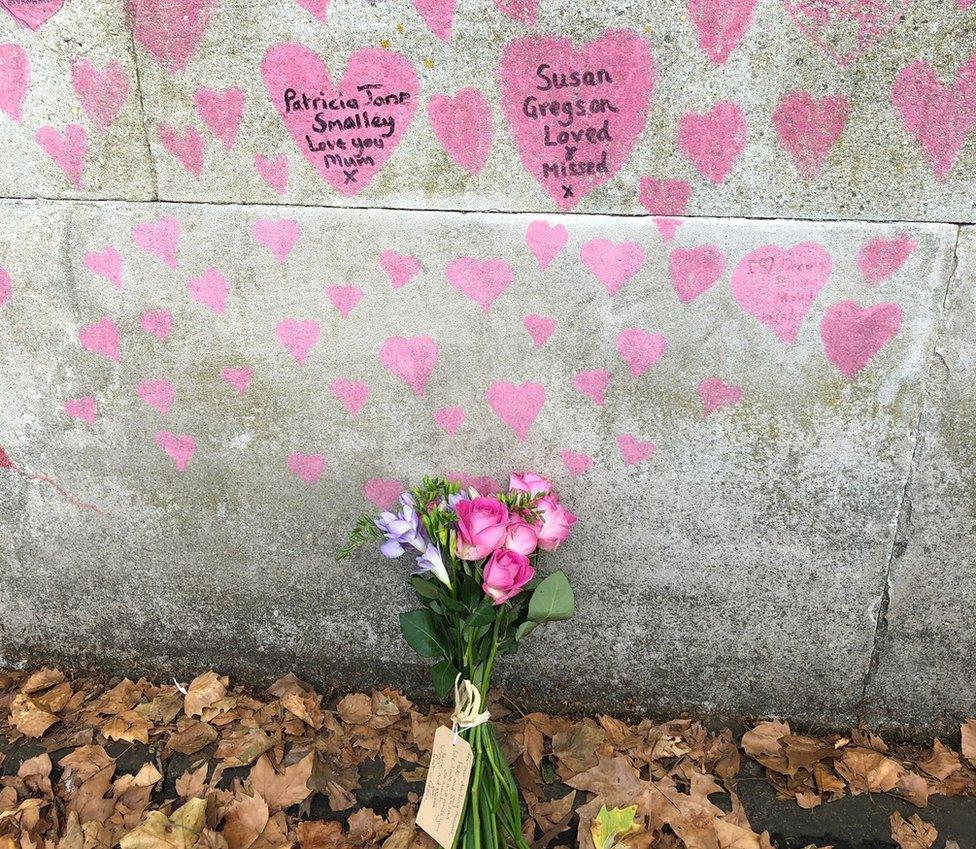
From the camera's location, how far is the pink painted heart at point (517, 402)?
6.70ft

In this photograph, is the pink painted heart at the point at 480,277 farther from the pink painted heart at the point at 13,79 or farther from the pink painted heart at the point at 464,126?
the pink painted heart at the point at 13,79

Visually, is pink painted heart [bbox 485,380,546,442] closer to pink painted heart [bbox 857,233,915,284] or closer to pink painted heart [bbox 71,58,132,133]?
pink painted heart [bbox 857,233,915,284]

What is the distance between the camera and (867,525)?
2068 mm

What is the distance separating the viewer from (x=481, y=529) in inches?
68.5

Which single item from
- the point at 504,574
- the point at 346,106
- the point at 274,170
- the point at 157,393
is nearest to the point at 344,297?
the point at 274,170

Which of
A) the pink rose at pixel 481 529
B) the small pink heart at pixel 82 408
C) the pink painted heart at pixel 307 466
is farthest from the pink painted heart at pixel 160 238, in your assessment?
the pink rose at pixel 481 529

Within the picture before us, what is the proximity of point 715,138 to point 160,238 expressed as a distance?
1.53 m

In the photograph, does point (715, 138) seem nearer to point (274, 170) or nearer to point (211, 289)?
point (274, 170)

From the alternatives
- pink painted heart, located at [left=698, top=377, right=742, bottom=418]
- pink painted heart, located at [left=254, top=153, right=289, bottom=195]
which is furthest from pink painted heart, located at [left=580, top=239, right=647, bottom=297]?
pink painted heart, located at [left=254, top=153, right=289, bottom=195]

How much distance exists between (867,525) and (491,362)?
3.87ft

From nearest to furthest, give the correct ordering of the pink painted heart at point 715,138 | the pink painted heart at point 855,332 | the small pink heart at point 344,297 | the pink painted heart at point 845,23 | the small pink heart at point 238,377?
the pink painted heart at point 845,23
the pink painted heart at point 715,138
the pink painted heart at point 855,332
the small pink heart at point 344,297
the small pink heart at point 238,377

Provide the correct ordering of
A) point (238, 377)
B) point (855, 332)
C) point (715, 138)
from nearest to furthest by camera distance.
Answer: point (715, 138) < point (855, 332) < point (238, 377)

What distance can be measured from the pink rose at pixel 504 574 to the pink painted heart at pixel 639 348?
2.07ft

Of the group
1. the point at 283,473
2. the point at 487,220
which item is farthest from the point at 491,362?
the point at 283,473
